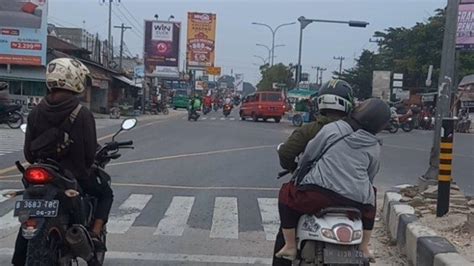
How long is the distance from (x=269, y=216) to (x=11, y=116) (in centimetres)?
1882

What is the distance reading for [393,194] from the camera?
31.3 ft

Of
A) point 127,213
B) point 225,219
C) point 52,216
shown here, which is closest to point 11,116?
point 127,213

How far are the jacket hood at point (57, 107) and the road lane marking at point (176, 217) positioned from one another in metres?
3.67

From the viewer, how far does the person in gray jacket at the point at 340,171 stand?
14.4 feet

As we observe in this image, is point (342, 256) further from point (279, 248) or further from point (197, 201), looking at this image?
point (197, 201)

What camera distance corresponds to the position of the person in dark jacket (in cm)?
486

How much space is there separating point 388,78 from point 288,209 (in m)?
43.6

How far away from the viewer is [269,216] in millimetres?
9781

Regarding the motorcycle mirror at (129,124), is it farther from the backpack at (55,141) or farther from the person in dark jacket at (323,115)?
the person in dark jacket at (323,115)

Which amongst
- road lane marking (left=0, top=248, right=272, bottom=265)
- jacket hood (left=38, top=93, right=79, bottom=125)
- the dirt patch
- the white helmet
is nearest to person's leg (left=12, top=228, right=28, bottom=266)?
jacket hood (left=38, top=93, right=79, bottom=125)

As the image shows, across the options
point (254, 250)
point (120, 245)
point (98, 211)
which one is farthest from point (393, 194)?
point (98, 211)

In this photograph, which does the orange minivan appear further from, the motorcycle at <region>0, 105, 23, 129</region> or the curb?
the curb

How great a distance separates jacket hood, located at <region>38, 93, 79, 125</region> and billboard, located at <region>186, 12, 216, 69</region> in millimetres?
62087

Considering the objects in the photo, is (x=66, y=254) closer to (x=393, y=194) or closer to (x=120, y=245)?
(x=120, y=245)
